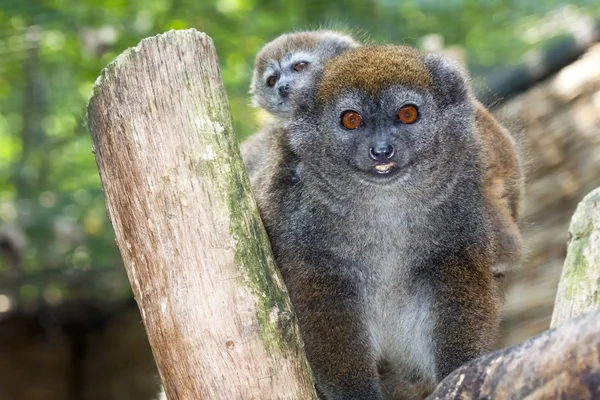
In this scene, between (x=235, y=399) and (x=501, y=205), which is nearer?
(x=235, y=399)

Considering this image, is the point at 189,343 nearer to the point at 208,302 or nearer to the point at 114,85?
the point at 208,302

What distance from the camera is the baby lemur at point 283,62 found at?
6.25m

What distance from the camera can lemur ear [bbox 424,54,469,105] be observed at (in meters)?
4.43

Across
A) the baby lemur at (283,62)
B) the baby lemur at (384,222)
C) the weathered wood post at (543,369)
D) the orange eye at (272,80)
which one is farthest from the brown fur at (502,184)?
the orange eye at (272,80)

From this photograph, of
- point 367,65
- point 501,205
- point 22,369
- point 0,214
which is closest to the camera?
point 367,65

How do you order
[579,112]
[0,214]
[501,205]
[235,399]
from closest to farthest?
[235,399]
[501,205]
[579,112]
[0,214]

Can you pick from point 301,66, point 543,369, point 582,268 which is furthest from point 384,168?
point 301,66

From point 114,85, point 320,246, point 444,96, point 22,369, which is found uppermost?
point 114,85

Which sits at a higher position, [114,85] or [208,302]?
[114,85]

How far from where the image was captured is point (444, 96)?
443 centimetres

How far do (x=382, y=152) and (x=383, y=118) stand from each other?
7.9 inches

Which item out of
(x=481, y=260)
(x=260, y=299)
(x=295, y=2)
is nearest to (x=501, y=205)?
(x=481, y=260)

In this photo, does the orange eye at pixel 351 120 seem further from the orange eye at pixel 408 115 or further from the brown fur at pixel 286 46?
the brown fur at pixel 286 46

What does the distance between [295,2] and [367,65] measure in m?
4.30
